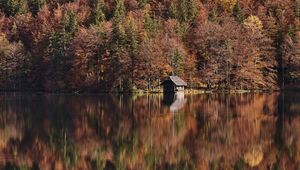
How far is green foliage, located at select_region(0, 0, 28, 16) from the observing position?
156750 mm

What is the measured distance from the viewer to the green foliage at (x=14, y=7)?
157 meters

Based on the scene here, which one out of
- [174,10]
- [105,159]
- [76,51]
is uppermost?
[174,10]

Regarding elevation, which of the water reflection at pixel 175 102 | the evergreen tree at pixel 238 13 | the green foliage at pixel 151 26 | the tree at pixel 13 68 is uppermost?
the evergreen tree at pixel 238 13

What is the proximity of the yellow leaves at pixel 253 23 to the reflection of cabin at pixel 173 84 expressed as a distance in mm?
28250

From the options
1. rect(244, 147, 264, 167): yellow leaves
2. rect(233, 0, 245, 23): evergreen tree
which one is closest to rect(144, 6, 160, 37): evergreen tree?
rect(233, 0, 245, 23): evergreen tree

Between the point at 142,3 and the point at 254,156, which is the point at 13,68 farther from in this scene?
the point at 254,156

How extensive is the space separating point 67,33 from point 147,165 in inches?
3860

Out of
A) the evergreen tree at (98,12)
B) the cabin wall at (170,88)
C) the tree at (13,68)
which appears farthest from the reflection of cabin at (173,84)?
the evergreen tree at (98,12)

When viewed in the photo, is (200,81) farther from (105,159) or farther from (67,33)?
(105,159)

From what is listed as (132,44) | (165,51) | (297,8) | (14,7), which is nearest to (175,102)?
(132,44)

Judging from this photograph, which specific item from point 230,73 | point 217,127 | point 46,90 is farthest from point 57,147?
point 46,90

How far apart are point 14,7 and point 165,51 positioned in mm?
67317

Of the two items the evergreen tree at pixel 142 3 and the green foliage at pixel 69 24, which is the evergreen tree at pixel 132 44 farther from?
the evergreen tree at pixel 142 3

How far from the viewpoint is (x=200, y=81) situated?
111m
